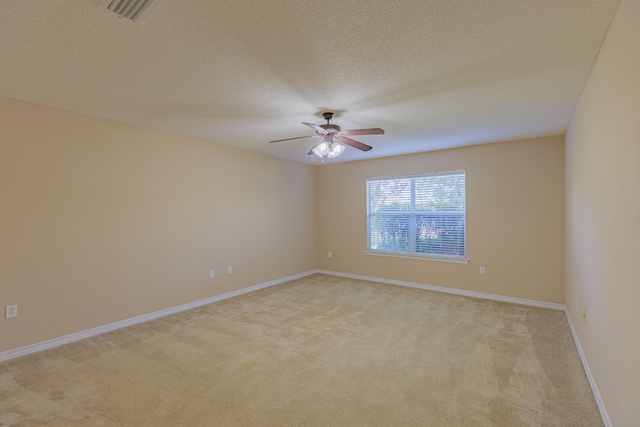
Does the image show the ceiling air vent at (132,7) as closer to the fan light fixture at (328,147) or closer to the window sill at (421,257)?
the fan light fixture at (328,147)

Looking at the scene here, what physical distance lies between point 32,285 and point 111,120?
→ 1.91 meters

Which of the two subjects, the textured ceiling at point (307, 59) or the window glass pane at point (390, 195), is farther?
the window glass pane at point (390, 195)

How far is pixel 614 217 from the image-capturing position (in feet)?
5.73

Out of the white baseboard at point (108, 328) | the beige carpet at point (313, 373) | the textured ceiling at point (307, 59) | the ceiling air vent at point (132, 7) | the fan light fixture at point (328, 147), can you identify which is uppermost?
the textured ceiling at point (307, 59)

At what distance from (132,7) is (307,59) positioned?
40.9 inches

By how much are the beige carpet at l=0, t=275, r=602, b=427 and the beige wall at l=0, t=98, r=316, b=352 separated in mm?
410


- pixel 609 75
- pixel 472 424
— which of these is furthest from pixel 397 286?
pixel 609 75

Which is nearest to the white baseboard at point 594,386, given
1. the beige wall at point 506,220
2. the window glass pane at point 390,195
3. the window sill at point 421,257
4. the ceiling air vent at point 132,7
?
the beige wall at point 506,220

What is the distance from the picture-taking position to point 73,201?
125 inches

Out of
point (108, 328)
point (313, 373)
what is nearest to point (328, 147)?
point (313, 373)

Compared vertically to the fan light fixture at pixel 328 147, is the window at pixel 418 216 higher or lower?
lower

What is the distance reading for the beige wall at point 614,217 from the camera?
4.63 ft

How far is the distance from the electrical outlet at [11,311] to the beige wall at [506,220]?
497 centimetres

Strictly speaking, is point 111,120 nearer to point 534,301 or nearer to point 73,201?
point 73,201
